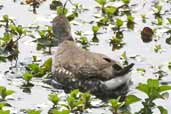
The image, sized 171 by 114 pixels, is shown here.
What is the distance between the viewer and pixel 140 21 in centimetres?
1289

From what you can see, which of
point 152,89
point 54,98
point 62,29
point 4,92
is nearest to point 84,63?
point 54,98

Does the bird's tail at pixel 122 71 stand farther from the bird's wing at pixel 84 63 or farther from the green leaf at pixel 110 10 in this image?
the green leaf at pixel 110 10

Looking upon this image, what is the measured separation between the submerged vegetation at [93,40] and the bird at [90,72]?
194 millimetres

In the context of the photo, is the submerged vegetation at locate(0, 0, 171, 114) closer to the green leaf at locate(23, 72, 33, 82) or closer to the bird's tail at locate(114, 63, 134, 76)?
the green leaf at locate(23, 72, 33, 82)

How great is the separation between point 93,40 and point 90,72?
2173mm

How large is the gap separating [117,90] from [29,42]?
254cm

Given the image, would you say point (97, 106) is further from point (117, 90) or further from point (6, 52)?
point (6, 52)

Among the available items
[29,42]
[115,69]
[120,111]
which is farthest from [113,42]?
[120,111]

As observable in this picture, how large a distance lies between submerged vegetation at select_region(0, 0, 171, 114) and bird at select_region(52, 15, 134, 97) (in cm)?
19

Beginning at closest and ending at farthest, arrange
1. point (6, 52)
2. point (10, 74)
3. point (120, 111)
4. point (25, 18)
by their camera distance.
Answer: point (120, 111)
point (10, 74)
point (6, 52)
point (25, 18)

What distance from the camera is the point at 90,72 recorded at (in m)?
9.70

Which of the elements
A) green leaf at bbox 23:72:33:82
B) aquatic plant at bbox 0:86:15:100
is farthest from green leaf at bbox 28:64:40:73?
aquatic plant at bbox 0:86:15:100

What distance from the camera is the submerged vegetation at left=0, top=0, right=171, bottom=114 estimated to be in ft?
28.9

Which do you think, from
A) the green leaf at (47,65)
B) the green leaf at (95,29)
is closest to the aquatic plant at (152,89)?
the green leaf at (47,65)
